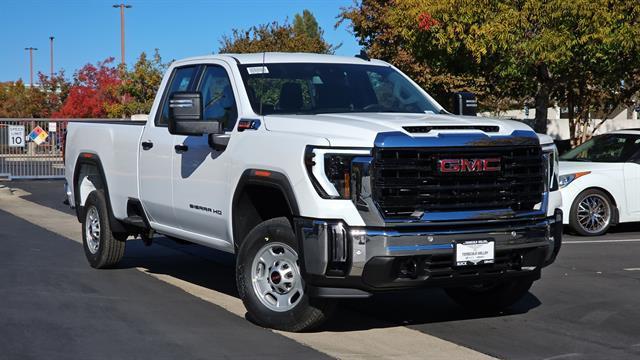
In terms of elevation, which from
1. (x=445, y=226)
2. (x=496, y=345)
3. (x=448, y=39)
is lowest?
(x=496, y=345)

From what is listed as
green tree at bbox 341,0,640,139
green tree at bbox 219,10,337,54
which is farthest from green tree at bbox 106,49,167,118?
green tree at bbox 341,0,640,139

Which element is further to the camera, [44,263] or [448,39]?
[448,39]

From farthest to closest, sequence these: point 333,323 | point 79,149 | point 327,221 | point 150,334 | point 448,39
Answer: point 448,39 → point 79,149 → point 333,323 → point 150,334 → point 327,221

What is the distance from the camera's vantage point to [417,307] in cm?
827

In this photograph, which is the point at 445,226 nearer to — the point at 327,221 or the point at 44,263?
the point at 327,221

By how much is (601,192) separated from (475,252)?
25.0ft

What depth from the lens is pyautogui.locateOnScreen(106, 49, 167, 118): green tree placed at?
44.8m

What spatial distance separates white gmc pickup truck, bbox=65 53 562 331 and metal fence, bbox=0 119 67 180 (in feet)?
65.1

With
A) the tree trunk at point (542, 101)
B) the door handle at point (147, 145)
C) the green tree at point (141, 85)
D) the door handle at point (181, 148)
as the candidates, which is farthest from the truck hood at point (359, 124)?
Result: the green tree at point (141, 85)

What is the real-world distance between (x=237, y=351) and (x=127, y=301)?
2.21 metres

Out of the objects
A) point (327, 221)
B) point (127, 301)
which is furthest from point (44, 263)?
point (327, 221)

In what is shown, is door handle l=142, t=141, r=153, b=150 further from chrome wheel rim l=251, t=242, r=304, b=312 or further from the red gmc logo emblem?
the red gmc logo emblem

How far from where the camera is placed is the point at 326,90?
26.8ft

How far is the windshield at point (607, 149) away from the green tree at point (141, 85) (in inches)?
1265
